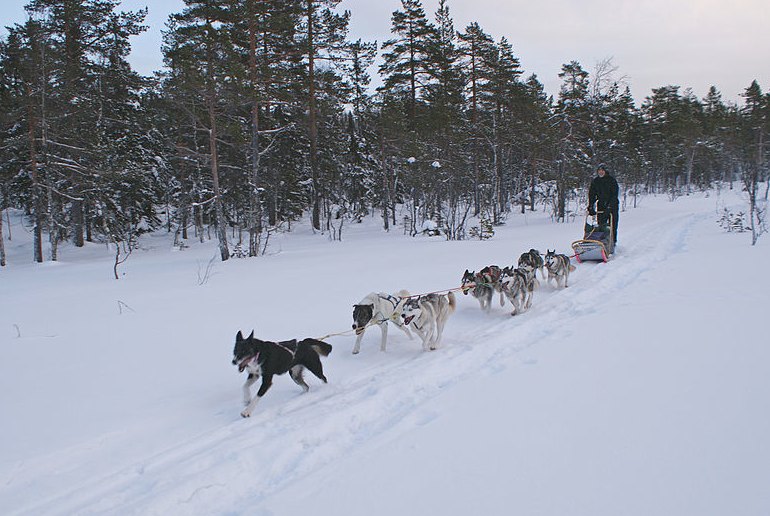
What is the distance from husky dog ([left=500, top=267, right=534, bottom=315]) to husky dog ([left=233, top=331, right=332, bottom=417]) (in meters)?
3.23

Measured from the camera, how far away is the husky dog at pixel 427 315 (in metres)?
5.02

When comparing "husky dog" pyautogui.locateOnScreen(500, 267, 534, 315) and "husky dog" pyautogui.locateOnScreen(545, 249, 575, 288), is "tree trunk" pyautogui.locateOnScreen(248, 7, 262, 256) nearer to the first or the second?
"husky dog" pyautogui.locateOnScreen(545, 249, 575, 288)

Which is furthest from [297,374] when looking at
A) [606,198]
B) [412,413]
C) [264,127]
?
[264,127]

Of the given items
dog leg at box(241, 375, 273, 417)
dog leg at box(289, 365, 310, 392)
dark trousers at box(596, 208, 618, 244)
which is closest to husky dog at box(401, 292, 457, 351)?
dog leg at box(289, 365, 310, 392)

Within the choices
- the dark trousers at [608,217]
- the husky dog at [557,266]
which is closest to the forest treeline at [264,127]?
the dark trousers at [608,217]

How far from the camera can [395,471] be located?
8.73ft

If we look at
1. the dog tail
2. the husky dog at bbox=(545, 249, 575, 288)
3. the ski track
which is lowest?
the ski track

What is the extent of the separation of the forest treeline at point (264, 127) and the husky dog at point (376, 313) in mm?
10598

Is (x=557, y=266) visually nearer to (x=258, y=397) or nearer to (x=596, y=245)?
(x=596, y=245)

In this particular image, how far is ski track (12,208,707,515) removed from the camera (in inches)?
105

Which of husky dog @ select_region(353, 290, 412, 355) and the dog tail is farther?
husky dog @ select_region(353, 290, 412, 355)

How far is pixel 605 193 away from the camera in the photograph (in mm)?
11016

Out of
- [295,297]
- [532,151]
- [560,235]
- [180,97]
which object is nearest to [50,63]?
[180,97]

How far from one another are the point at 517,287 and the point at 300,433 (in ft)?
13.8
